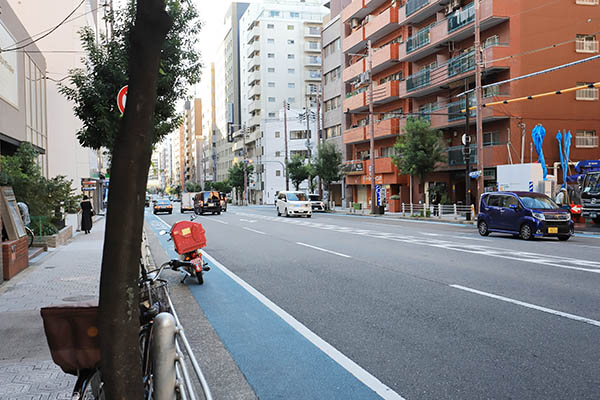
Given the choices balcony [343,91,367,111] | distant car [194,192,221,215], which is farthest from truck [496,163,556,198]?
distant car [194,192,221,215]

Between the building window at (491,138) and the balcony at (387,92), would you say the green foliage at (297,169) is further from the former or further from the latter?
the building window at (491,138)

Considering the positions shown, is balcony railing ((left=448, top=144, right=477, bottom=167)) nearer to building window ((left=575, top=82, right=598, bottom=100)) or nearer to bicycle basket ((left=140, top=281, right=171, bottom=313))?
building window ((left=575, top=82, right=598, bottom=100))

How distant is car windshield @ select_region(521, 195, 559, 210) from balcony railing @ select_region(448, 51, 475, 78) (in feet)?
54.3

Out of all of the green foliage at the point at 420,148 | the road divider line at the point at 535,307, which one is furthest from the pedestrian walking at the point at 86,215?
the road divider line at the point at 535,307

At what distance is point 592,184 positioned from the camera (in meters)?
22.0

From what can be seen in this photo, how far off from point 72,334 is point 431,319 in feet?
14.9

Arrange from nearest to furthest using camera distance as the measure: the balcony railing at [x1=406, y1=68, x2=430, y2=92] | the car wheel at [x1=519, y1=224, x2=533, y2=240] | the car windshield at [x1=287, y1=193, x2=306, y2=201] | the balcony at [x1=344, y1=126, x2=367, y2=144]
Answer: the car wheel at [x1=519, y1=224, x2=533, y2=240] < the car windshield at [x1=287, y1=193, x2=306, y2=201] < the balcony railing at [x1=406, y1=68, x2=430, y2=92] < the balcony at [x1=344, y1=126, x2=367, y2=144]

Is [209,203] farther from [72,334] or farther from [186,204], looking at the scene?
[72,334]

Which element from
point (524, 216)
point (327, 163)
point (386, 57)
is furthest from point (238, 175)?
point (524, 216)

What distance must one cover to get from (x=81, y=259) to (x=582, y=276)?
11841 millimetres

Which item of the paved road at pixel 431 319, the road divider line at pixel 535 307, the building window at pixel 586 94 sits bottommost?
the paved road at pixel 431 319

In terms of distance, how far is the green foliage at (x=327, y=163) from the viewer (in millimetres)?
48156

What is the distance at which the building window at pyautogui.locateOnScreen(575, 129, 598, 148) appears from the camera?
1258 inches

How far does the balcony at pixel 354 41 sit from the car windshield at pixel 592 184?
30.0 meters
